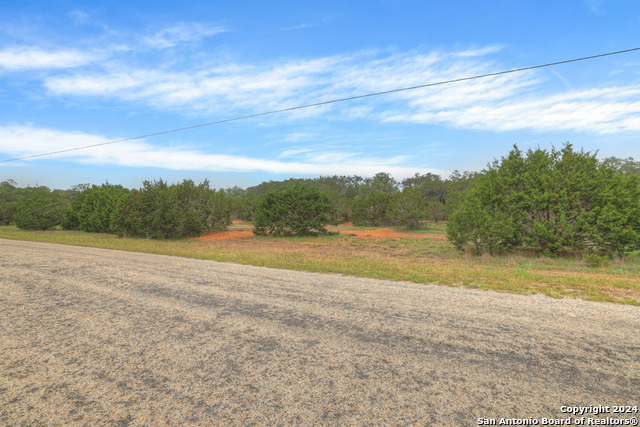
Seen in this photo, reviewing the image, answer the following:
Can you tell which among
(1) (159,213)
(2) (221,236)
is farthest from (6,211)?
(2) (221,236)

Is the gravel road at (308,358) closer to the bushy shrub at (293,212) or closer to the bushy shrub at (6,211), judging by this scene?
the bushy shrub at (293,212)

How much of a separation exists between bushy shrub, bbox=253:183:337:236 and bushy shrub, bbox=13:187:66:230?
57.9ft

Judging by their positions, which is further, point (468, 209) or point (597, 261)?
point (468, 209)

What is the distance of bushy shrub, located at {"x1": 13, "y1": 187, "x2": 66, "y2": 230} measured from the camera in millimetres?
24781

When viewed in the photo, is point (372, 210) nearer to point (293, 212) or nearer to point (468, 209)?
point (293, 212)

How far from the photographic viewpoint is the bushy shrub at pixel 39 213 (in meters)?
24.8

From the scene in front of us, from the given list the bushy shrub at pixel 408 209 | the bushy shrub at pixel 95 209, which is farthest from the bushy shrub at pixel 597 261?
the bushy shrub at pixel 95 209

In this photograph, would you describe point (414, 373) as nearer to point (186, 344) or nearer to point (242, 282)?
point (186, 344)

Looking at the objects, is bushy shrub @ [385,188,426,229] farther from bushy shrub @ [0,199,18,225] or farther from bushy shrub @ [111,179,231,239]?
bushy shrub @ [0,199,18,225]

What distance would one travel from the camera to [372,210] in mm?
33312

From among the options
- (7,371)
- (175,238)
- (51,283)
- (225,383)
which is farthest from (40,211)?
(225,383)

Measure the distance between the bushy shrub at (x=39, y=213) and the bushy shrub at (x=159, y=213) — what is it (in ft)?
33.0

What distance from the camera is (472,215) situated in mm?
11180

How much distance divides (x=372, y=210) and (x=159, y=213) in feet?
69.2
